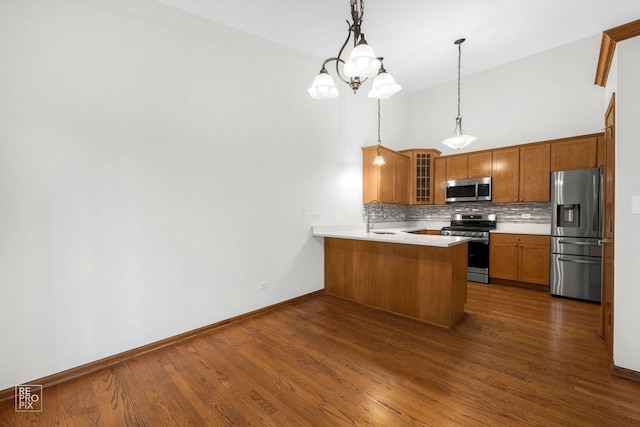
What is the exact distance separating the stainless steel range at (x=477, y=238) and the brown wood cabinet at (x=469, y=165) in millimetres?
764

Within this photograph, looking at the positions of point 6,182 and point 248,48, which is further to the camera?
point 248,48

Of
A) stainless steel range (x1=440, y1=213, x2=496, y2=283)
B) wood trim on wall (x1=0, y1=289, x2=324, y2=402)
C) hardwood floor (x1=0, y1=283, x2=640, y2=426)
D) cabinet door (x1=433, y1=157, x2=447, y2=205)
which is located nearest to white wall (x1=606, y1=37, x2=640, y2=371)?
hardwood floor (x1=0, y1=283, x2=640, y2=426)

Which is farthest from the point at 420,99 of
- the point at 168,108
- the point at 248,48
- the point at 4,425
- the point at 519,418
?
the point at 4,425

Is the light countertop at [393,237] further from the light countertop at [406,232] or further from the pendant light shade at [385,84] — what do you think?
the pendant light shade at [385,84]

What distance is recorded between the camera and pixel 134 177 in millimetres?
2422

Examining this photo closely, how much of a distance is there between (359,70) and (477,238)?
158 inches

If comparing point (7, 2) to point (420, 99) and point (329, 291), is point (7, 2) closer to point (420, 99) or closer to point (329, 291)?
point (329, 291)

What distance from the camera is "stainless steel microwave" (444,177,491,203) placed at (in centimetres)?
466

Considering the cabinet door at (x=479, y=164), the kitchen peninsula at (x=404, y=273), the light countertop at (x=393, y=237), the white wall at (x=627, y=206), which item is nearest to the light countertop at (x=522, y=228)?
the cabinet door at (x=479, y=164)

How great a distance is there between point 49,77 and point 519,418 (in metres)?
3.94

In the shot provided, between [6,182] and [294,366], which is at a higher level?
[6,182]

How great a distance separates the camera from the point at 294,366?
222 centimetres

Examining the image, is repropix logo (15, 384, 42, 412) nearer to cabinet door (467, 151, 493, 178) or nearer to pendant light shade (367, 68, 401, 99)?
pendant light shade (367, 68, 401, 99)

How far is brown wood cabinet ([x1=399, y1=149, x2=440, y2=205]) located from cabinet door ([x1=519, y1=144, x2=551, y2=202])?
143 centimetres
